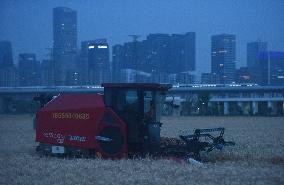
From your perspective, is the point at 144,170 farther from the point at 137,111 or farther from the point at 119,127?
the point at 137,111

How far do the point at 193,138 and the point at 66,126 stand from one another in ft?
11.9

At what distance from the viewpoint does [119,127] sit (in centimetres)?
1342

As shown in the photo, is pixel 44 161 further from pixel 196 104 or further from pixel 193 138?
pixel 196 104

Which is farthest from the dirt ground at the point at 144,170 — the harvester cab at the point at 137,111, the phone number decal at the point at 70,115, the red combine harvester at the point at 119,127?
the phone number decal at the point at 70,115

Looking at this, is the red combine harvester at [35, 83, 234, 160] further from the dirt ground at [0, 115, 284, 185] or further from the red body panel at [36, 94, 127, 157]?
the dirt ground at [0, 115, 284, 185]

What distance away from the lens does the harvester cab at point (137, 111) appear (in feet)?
44.7

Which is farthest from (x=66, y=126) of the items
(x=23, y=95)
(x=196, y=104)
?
(x=23, y=95)

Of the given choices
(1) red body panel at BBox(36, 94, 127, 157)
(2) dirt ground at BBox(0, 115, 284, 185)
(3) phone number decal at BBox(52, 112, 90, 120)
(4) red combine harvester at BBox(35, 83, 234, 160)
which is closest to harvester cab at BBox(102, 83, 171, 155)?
(4) red combine harvester at BBox(35, 83, 234, 160)

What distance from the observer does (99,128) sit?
1373cm

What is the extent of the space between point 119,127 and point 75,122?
1589mm

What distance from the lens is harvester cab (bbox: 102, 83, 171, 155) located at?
1362cm

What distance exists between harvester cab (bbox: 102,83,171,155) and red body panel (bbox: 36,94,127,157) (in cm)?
28

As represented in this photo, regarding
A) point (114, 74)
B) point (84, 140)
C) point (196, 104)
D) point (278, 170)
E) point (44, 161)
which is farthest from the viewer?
point (114, 74)

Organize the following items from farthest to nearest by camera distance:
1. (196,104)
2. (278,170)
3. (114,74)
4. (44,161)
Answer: (114,74) < (196,104) < (44,161) < (278,170)
